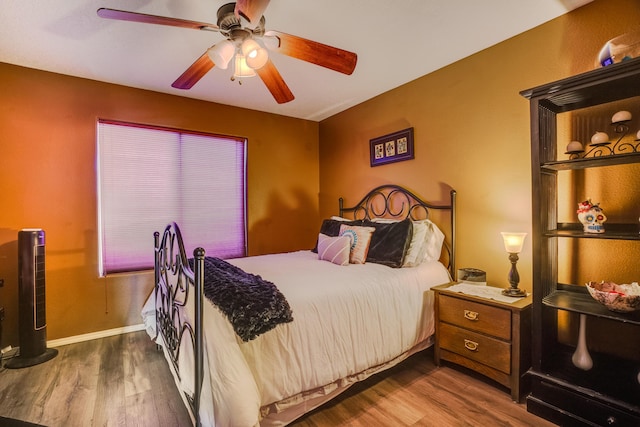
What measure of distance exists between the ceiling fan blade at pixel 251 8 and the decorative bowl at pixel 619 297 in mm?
2154

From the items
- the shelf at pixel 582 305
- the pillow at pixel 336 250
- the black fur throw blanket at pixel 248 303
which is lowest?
the shelf at pixel 582 305

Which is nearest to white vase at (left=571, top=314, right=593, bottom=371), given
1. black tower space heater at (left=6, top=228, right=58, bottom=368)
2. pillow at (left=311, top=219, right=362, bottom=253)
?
pillow at (left=311, top=219, right=362, bottom=253)

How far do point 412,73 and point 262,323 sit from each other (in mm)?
2635

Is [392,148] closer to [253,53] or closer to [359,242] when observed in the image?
[359,242]

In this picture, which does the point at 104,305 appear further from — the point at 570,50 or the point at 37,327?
the point at 570,50

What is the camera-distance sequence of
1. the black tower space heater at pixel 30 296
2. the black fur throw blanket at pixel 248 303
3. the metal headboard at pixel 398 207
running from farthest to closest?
the metal headboard at pixel 398 207 < the black tower space heater at pixel 30 296 < the black fur throw blanket at pixel 248 303

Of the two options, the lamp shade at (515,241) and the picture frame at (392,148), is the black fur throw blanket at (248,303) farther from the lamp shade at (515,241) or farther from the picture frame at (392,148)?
the picture frame at (392,148)

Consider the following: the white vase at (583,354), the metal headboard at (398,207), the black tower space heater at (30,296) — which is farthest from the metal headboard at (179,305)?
the metal headboard at (398,207)

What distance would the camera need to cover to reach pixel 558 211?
6.83 feet

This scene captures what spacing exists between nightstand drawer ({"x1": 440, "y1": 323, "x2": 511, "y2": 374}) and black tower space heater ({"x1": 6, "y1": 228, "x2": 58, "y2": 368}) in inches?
125

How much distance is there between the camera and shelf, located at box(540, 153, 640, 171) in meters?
1.52

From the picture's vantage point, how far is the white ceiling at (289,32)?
77.5 inches

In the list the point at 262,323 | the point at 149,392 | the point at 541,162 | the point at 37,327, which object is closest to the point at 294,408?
the point at 262,323

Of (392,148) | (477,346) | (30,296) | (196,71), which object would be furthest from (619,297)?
(30,296)
